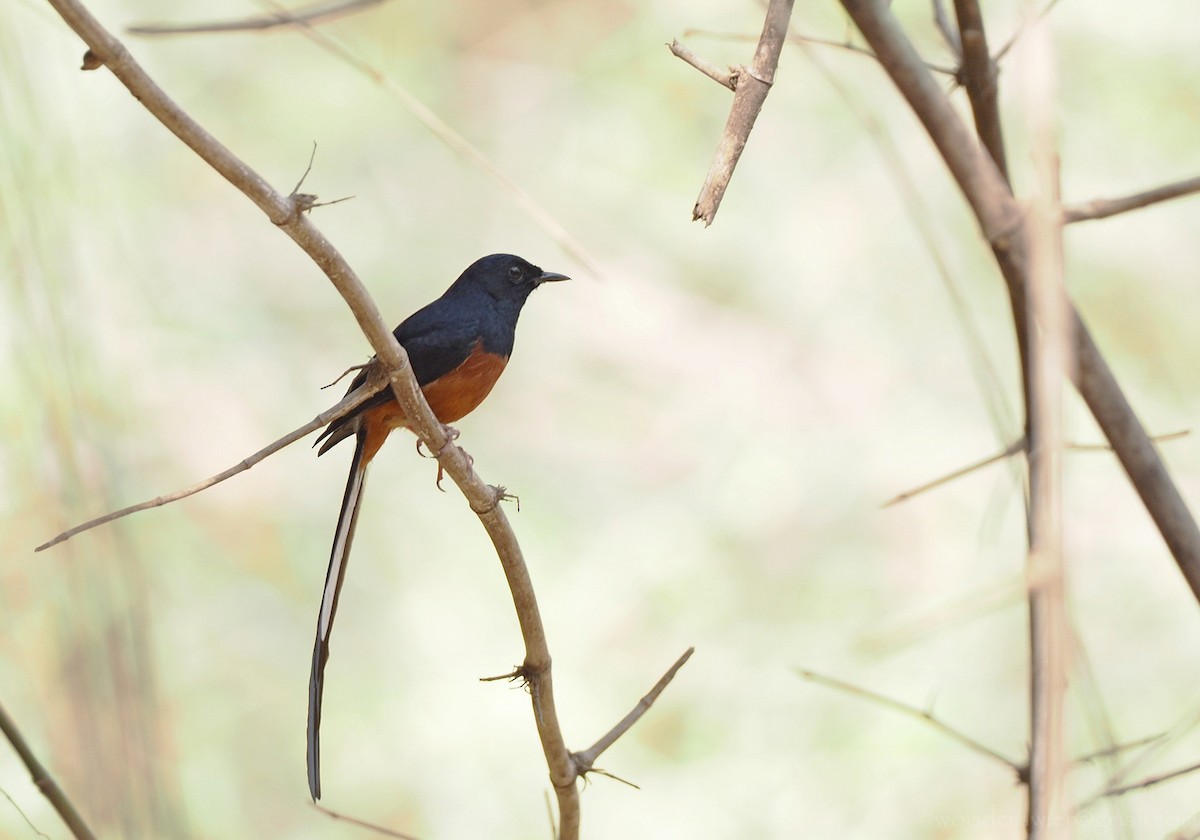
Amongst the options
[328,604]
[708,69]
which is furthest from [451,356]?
[708,69]

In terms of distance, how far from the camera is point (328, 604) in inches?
89.2

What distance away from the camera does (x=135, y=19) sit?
6305mm

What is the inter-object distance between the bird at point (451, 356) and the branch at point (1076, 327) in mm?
1472

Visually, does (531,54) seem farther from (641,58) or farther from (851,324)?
(851,324)

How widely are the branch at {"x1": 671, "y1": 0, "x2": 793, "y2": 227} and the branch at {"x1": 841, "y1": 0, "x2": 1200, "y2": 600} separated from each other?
153 mm

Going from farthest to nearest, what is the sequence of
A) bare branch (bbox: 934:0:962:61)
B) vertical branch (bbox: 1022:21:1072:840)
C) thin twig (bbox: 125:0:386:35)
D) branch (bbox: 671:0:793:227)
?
1. bare branch (bbox: 934:0:962:61)
2. thin twig (bbox: 125:0:386:35)
3. branch (bbox: 671:0:793:227)
4. vertical branch (bbox: 1022:21:1072:840)

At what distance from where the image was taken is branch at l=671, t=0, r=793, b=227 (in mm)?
1065

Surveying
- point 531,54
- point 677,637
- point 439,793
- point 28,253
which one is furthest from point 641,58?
point 28,253

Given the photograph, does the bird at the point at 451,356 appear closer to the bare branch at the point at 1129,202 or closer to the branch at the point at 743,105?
the branch at the point at 743,105

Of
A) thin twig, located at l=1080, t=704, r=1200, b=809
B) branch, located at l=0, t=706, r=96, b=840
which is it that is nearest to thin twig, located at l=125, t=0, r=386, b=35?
branch, located at l=0, t=706, r=96, b=840

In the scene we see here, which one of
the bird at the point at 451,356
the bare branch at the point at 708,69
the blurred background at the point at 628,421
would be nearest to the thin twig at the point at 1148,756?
the bare branch at the point at 708,69

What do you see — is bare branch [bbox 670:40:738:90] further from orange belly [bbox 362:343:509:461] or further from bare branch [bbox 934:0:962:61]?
orange belly [bbox 362:343:509:461]

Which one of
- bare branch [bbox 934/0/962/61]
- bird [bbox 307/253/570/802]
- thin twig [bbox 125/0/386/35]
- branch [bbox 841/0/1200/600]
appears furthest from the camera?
bird [bbox 307/253/570/802]

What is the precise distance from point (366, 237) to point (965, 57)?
5274 mm
